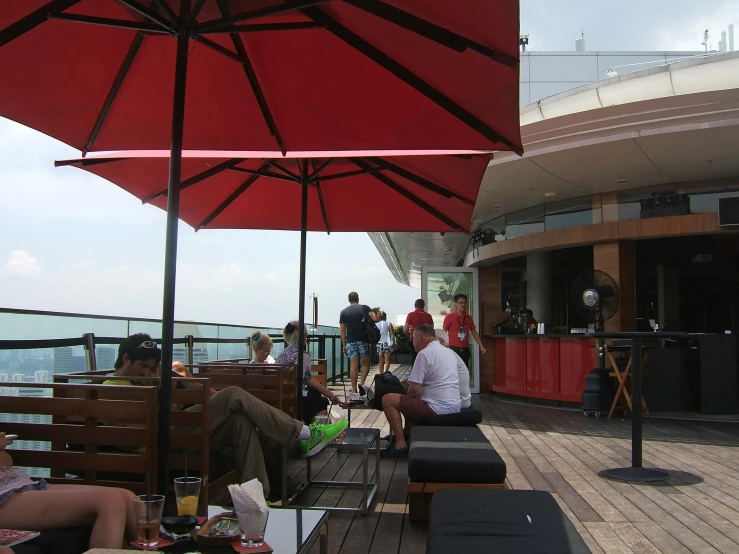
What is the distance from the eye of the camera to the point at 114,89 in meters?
3.79

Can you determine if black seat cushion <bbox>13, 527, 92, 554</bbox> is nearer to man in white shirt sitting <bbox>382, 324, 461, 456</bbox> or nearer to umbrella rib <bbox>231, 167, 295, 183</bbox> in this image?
umbrella rib <bbox>231, 167, 295, 183</bbox>

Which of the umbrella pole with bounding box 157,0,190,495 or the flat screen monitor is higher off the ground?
the flat screen monitor

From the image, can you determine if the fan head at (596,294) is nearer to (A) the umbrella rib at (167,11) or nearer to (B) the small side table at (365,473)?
(B) the small side table at (365,473)

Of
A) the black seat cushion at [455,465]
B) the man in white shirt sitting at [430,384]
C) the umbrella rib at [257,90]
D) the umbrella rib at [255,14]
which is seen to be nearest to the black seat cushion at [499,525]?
the black seat cushion at [455,465]

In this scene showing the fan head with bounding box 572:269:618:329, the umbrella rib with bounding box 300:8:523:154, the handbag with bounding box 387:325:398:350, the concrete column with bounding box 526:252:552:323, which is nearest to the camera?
the umbrella rib with bounding box 300:8:523:154

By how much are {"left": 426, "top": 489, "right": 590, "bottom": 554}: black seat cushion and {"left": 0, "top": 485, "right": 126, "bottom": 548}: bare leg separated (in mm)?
1078

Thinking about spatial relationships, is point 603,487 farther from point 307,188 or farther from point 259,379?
point 307,188

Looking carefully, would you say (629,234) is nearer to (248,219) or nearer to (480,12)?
(248,219)

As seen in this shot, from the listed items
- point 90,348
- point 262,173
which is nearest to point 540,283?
point 262,173

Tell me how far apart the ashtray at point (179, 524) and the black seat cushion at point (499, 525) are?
813mm

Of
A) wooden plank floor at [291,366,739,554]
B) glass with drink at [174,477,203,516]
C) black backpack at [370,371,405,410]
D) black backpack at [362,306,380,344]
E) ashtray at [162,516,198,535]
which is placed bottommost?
wooden plank floor at [291,366,739,554]

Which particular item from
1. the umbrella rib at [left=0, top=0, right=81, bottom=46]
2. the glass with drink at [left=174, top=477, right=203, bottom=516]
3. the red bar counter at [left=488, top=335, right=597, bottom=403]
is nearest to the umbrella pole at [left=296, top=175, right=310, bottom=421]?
the umbrella rib at [left=0, top=0, right=81, bottom=46]

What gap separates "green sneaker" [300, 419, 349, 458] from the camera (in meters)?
4.38

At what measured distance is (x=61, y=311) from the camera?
4.91m
